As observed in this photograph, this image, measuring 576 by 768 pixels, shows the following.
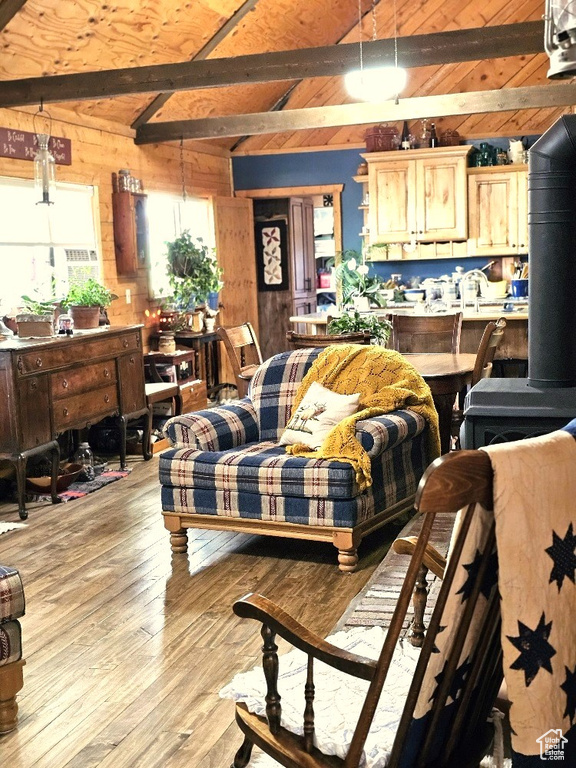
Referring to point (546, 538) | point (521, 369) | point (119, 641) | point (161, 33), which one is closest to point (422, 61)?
point (161, 33)

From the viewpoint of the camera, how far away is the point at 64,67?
694cm

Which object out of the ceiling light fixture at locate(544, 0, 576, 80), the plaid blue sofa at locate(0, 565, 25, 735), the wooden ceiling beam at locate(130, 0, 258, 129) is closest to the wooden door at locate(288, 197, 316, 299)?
the wooden ceiling beam at locate(130, 0, 258, 129)

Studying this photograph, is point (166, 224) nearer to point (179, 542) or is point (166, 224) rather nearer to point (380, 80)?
point (380, 80)

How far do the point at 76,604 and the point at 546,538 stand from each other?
2.82m

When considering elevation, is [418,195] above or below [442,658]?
above

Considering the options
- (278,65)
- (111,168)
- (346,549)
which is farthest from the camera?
(111,168)

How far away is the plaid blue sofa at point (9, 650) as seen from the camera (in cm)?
286

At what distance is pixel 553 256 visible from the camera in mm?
3111

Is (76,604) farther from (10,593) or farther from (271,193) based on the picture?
(271,193)

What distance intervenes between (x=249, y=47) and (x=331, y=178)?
6.92 feet

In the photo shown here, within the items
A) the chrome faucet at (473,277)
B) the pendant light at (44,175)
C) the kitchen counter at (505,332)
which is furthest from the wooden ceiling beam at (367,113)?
the pendant light at (44,175)

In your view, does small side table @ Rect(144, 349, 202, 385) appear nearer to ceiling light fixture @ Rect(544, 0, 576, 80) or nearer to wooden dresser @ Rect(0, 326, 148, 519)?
wooden dresser @ Rect(0, 326, 148, 519)

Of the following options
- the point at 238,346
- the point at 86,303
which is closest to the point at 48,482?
the point at 86,303

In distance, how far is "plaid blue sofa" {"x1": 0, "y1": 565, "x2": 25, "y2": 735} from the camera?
286 cm
